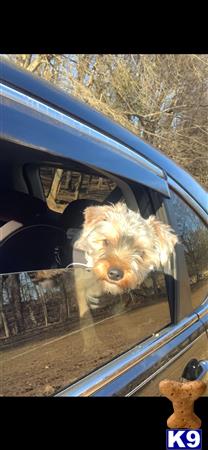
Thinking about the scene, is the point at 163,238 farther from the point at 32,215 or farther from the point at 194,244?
the point at 32,215

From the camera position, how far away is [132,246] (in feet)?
12.2

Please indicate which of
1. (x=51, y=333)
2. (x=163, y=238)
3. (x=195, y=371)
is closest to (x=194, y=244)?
(x=163, y=238)

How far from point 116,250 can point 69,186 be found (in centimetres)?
142

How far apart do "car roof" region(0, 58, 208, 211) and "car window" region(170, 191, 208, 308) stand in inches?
4.8

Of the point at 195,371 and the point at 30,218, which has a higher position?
the point at 30,218

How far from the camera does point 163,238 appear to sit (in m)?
3.13

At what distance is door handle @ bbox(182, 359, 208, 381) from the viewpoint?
262cm

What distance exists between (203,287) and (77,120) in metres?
1.72

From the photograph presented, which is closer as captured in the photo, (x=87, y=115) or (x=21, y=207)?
(x=87, y=115)
